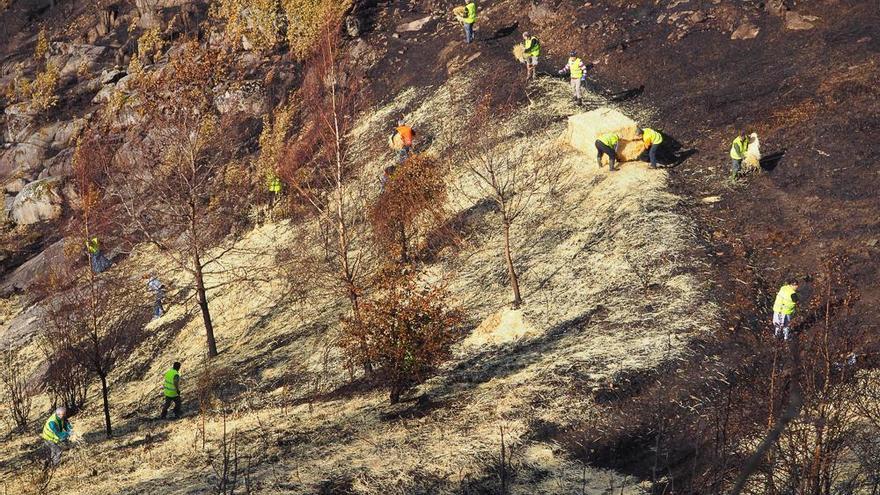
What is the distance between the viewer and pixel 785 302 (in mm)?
16828

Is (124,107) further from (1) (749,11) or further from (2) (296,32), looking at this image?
(1) (749,11)

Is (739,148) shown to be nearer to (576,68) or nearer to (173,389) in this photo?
(576,68)

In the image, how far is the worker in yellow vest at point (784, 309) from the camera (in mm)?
16703

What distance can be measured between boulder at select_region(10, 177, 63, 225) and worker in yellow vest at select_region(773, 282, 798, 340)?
122 feet

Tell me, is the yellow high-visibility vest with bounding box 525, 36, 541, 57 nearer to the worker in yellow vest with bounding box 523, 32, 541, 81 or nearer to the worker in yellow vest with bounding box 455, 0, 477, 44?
the worker in yellow vest with bounding box 523, 32, 541, 81

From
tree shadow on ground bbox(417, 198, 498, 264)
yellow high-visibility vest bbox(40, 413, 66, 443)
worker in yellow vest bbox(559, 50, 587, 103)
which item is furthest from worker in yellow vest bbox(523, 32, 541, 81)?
yellow high-visibility vest bbox(40, 413, 66, 443)

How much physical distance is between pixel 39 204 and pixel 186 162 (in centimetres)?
1551

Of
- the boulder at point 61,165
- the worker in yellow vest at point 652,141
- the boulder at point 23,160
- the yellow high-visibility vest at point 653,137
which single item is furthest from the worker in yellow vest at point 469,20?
the boulder at point 23,160

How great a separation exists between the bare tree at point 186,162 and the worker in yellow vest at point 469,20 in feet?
41.9

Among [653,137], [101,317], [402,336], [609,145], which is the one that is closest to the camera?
[402,336]

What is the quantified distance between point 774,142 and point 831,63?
5.32 metres

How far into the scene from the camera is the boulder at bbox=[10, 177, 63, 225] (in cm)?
4228

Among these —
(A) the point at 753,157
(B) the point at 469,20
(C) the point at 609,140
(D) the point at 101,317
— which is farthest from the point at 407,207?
(B) the point at 469,20

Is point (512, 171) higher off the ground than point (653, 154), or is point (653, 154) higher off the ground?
point (512, 171)
